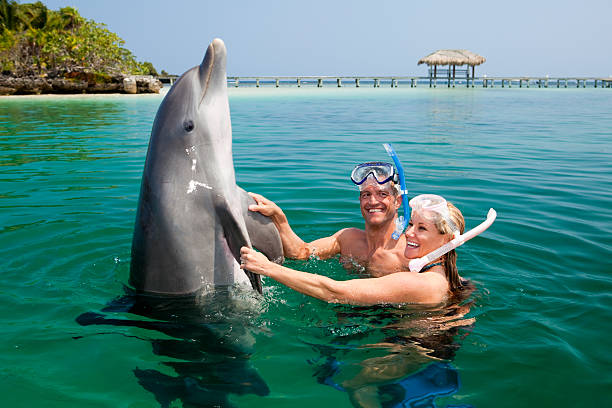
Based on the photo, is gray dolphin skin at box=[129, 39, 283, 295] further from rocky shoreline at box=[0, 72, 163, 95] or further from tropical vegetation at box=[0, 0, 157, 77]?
tropical vegetation at box=[0, 0, 157, 77]

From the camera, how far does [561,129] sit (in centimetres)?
1717

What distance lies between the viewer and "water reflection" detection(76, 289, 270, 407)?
10.5ft

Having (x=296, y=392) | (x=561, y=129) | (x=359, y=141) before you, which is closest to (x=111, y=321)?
(x=296, y=392)

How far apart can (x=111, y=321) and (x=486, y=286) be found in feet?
11.2

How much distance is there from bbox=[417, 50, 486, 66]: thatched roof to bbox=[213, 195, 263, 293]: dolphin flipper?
5912 centimetres

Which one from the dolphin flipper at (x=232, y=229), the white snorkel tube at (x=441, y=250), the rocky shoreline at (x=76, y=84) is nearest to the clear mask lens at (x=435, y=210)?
the white snorkel tube at (x=441, y=250)

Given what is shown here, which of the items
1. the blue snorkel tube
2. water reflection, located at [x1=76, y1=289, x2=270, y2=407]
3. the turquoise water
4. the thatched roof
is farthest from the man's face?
the thatched roof

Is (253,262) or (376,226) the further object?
(376,226)

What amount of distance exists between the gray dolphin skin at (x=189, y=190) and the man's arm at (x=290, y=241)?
→ 1.69 feet

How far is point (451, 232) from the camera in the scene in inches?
150

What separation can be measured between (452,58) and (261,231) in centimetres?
6024

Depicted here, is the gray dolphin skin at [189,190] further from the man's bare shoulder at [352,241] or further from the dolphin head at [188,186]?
the man's bare shoulder at [352,241]

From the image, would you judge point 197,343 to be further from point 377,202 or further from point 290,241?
point 377,202

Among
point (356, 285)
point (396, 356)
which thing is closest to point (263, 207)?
point (356, 285)
